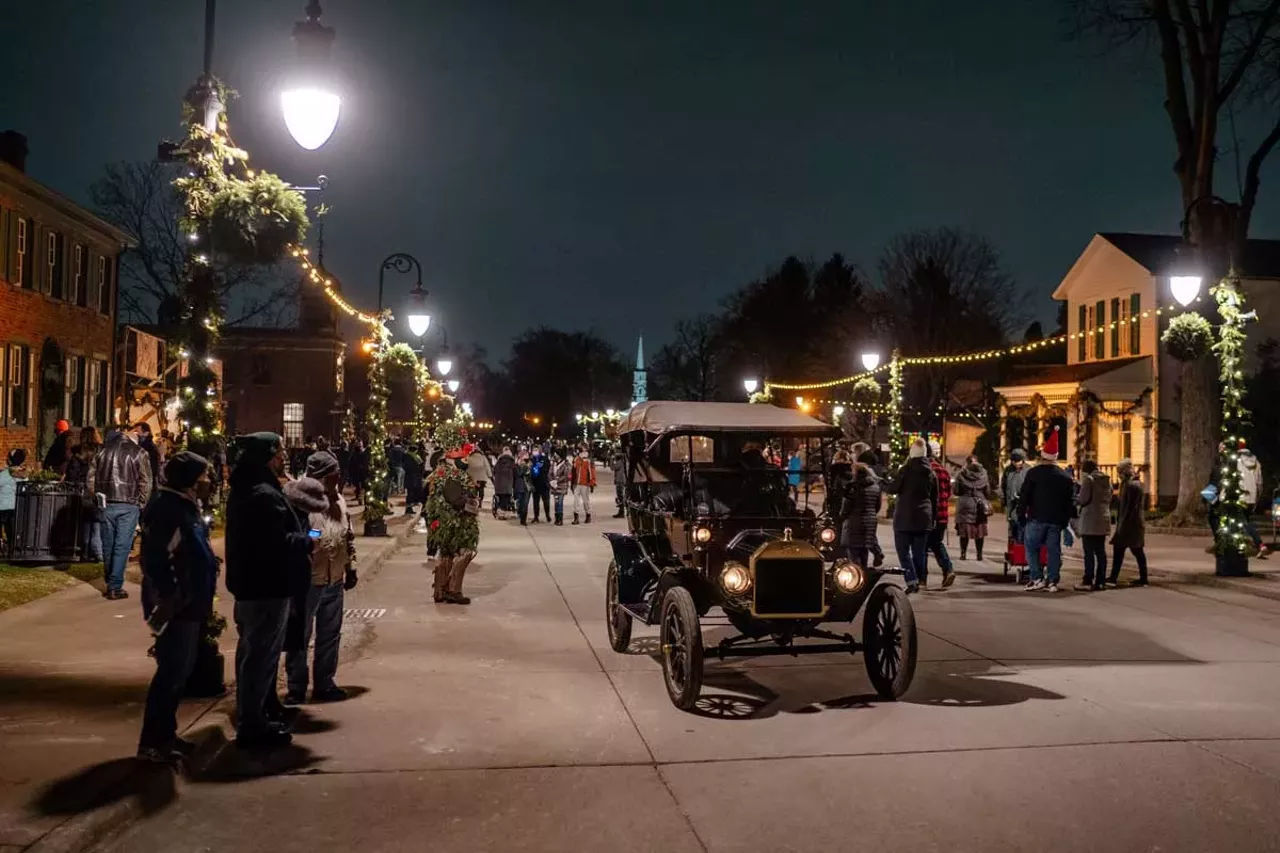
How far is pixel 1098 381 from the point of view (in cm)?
3528

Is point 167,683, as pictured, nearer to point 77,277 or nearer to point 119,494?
point 119,494

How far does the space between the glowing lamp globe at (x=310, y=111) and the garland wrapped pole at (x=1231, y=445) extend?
13885 millimetres

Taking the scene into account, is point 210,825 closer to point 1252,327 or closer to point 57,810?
point 57,810

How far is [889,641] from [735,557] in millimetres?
1282

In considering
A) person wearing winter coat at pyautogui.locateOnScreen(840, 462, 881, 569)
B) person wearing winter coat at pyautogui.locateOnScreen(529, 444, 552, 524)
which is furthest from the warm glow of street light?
person wearing winter coat at pyautogui.locateOnScreen(529, 444, 552, 524)

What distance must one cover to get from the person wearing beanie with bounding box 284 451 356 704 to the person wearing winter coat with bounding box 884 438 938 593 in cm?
810

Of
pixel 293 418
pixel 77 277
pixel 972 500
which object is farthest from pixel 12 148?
pixel 293 418

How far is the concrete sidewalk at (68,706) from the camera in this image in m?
5.84

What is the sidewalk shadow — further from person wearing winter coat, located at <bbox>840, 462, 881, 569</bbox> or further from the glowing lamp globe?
person wearing winter coat, located at <bbox>840, 462, 881, 569</bbox>

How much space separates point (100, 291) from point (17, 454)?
62.4 feet

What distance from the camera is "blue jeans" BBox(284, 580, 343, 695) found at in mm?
8680

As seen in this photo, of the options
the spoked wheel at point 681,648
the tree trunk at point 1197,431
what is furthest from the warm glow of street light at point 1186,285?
the spoked wheel at point 681,648

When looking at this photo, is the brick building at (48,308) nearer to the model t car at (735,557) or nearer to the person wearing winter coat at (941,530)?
the person wearing winter coat at (941,530)

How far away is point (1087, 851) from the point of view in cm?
552
